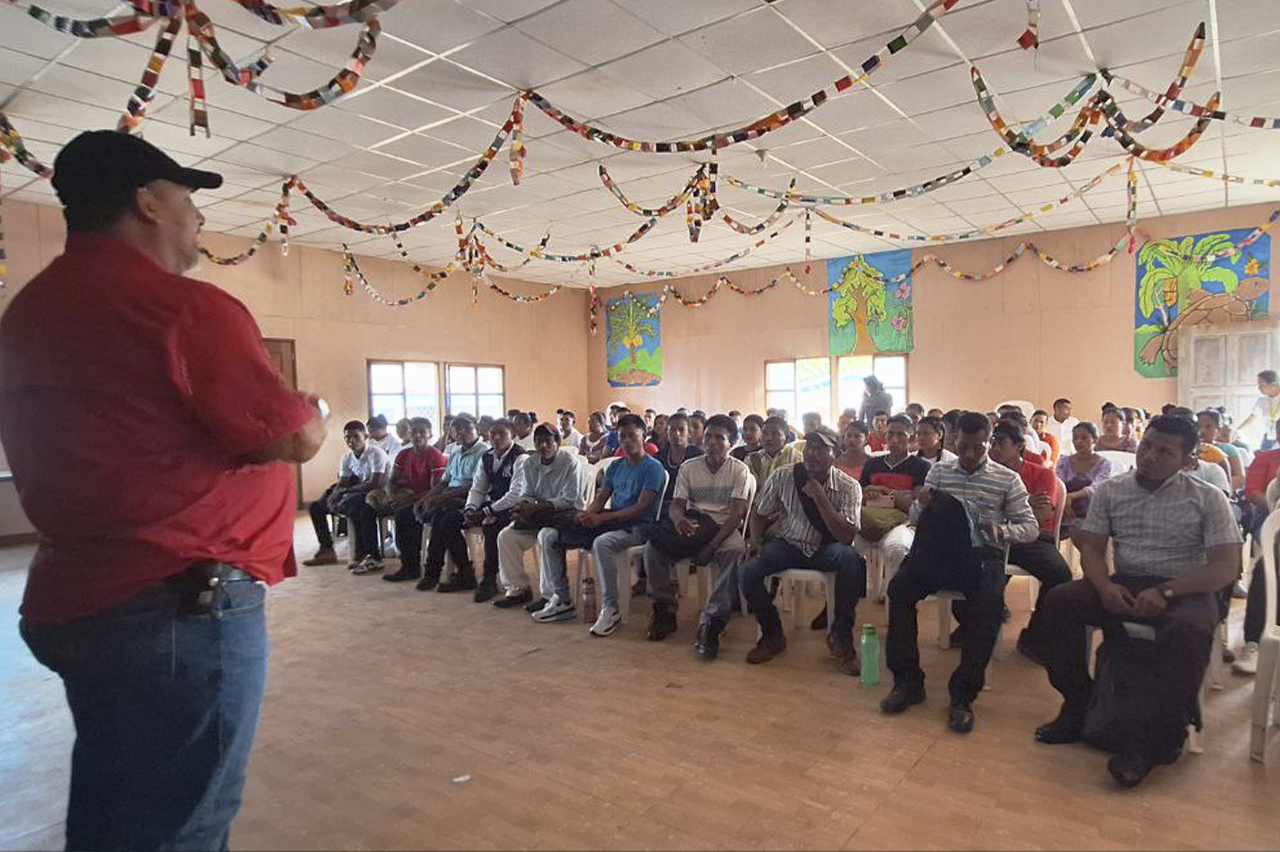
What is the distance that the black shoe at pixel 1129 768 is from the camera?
229cm

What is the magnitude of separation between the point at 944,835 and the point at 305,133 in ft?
17.9

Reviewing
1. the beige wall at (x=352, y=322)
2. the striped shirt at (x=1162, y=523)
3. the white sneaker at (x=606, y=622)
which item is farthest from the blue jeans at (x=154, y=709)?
the beige wall at (x=352, y=322)

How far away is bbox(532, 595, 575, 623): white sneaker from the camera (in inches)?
168

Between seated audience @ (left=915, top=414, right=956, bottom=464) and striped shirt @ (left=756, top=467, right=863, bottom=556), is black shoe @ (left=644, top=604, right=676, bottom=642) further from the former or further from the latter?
seated audience @ (left=915, top=414, right=956, bottom=464)

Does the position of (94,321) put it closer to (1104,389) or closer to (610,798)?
(610,798)

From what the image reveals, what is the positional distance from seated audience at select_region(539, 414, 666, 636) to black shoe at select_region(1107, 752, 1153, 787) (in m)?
2.39

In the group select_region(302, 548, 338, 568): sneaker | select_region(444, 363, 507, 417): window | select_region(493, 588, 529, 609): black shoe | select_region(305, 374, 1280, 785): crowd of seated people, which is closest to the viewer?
select_region(305, 374, 1280, 785): crowd of seated people

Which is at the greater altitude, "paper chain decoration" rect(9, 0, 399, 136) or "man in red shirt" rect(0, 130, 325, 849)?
"paper chain decoration" rect(9, 0, 399, 136)

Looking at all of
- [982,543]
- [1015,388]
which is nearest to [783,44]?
[982,543]

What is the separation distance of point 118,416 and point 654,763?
78.7 inches

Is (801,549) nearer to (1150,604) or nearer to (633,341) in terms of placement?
(1150,604)

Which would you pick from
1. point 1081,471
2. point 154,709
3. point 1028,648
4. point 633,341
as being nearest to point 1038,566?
point 1028,648

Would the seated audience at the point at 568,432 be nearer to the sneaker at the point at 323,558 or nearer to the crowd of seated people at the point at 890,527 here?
the crowd of seated people at the point at 890,527

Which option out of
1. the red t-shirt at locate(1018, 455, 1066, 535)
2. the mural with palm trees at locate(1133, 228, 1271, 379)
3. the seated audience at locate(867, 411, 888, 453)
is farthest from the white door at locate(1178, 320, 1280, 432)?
the red t-shirt at locate(1018, 455, 1066, 535)
